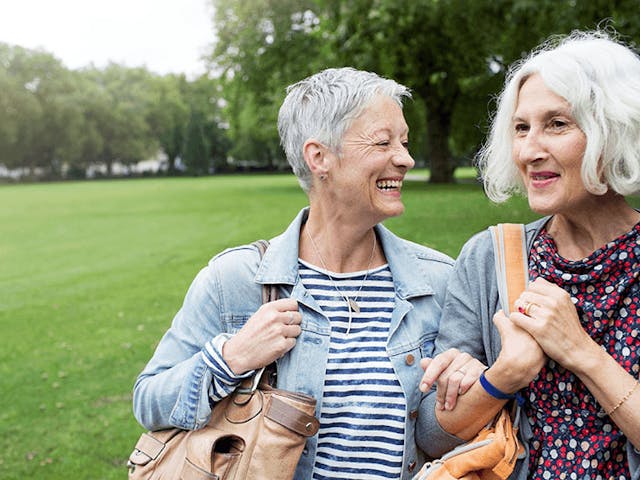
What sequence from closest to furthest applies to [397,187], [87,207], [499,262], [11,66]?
[499,262] → [397,187] → [87,207] → [11,66]

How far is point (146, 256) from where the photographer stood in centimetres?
1673

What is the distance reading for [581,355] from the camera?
1913 mm

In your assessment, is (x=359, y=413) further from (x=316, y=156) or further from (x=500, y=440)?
(x=316, y=156)

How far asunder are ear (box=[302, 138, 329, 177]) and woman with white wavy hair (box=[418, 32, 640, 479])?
0.73 m

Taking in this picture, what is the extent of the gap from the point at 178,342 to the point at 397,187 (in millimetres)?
1012

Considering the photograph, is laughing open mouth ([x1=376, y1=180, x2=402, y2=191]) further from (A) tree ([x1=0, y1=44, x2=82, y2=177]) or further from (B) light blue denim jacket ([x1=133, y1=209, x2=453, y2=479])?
(A) tree ([x1=0, y1=44, x2=82, y2=177])

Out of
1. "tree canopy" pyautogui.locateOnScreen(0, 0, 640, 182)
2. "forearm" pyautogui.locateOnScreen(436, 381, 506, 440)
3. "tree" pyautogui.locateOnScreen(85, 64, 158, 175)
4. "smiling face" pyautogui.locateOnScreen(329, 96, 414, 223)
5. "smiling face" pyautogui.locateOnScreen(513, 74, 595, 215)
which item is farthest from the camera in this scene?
"tree" pyautogui.locateOnScreen(85, 64, 158, 175)

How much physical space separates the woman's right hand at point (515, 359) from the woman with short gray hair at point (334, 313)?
1.72 feet

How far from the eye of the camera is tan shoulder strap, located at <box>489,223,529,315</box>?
213 cm

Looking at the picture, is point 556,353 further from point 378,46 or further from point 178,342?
point 378,46

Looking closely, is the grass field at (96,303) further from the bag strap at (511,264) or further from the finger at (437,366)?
the bag strap at (511,264)

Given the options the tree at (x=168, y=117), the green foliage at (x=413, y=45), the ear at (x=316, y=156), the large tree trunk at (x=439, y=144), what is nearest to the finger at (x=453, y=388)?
the ear at (x=316, y=156)

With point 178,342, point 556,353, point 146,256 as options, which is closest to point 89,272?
point 146,256

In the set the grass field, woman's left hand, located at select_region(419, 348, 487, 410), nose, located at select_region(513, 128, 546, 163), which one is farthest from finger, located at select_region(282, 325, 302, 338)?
the grass field
